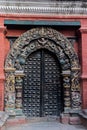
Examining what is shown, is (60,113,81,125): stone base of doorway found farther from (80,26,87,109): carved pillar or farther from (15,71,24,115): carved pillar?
(15,71,24,115): carved pillar

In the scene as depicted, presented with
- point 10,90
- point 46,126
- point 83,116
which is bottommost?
point 46,126

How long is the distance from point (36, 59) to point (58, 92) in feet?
4.91

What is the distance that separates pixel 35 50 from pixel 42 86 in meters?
1.37

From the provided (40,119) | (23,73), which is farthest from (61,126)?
(23,73)

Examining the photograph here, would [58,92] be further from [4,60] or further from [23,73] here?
[4,60]

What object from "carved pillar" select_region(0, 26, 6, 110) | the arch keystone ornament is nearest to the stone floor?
the arch keystone ornament

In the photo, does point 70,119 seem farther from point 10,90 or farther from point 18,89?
point 10,90

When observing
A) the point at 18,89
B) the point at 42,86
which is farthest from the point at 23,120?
the point at 42,86

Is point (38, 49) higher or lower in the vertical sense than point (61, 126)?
higher

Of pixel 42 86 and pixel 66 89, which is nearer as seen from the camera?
pixel 66 89

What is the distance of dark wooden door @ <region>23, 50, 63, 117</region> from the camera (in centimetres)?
1000

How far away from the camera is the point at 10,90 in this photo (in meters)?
9.66

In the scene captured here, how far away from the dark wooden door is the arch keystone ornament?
0.23 meters

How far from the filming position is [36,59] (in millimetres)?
10195
